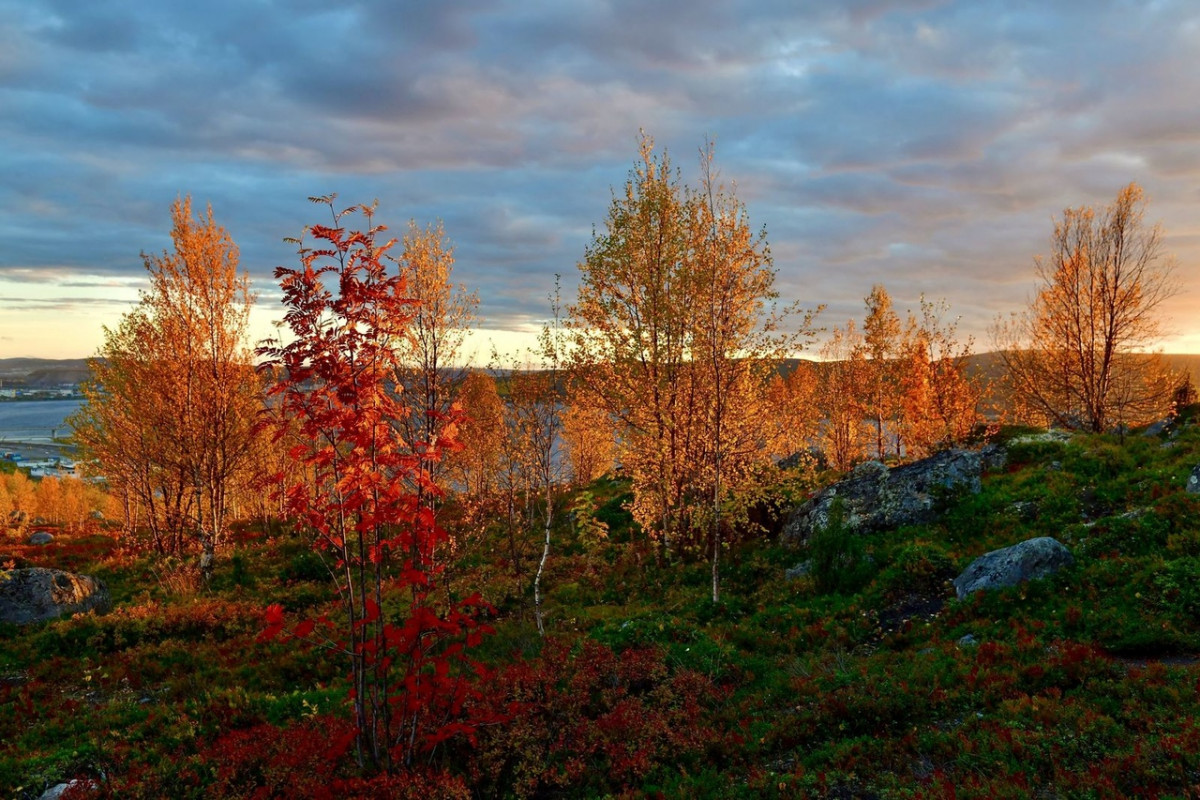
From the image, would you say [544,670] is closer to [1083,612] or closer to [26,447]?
[1083,612]

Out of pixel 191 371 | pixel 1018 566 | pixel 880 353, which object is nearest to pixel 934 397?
pixel 880 353

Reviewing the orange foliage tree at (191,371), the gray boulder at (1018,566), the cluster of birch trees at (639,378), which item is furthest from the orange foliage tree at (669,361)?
the orange foliage tree at (191,371)

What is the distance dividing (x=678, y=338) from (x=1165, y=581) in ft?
40.3

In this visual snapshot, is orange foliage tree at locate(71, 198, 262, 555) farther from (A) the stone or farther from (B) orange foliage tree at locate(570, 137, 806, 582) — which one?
(A) the stone

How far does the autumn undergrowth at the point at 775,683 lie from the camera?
6473 millimetres

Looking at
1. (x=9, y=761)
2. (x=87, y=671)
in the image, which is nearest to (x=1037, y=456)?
(x=9, y=761)

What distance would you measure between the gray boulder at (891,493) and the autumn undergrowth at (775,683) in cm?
70

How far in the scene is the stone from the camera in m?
12.0

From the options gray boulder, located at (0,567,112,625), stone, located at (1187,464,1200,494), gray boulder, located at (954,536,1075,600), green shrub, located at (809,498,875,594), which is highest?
stone, located at (1187,464,1200,494)

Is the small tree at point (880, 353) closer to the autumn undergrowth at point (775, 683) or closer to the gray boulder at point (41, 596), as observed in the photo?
the autumn undergrowth at point (775, 683)

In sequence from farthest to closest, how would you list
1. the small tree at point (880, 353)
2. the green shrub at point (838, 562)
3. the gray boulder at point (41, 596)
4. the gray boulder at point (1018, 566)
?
the small tree at point (880, 353) → the gray boulder at point (41, 596) → the green shrub at point (838, 562) → the gray boulder at point (1018, 566)

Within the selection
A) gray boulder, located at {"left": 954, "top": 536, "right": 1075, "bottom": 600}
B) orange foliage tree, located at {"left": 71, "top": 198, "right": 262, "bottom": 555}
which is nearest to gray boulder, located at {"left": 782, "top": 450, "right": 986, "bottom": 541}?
gray boulder, located at {"left": 954, "top": 536, "right": 1075, "bottom": 600}

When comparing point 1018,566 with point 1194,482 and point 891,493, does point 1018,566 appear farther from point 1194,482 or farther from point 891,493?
point 891,493

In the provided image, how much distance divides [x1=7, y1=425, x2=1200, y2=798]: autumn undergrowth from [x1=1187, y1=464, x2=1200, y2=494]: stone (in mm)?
365
